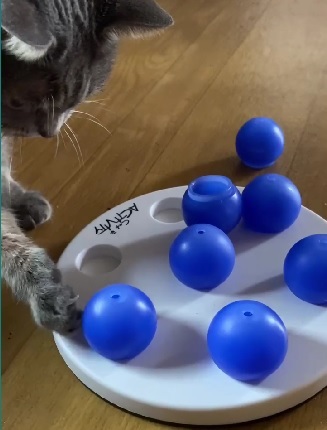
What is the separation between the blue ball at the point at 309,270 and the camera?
99 centimetres

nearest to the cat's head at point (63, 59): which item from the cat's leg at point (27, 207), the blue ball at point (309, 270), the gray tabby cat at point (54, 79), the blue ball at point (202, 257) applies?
the gray tabby cat at point (54, 79)

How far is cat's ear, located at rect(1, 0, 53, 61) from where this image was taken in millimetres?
793

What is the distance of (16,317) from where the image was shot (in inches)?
42.6

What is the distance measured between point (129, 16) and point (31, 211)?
0.43 metres

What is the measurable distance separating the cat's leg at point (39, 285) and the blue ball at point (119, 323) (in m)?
0.05

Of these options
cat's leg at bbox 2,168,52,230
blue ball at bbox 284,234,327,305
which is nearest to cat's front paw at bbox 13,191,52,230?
cat's leg at bbox 2,168,52,230

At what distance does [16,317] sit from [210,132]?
0.68 m

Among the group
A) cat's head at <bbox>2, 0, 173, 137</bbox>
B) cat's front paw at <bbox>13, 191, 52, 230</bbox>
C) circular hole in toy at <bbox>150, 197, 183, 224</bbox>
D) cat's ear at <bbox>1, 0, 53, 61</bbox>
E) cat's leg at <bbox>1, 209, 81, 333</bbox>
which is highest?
cat's ear at <bbox>1, 0, 53, 61</bbox>

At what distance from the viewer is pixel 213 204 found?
1115mm

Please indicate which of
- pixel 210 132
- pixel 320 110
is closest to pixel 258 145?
pixel 210 132

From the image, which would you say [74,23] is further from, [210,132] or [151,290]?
[210,132]

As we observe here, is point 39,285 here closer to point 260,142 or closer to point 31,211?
point 31,211

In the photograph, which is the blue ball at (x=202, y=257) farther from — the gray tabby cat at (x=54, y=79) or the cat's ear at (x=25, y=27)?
the cat's ear at (x=25, y=27)

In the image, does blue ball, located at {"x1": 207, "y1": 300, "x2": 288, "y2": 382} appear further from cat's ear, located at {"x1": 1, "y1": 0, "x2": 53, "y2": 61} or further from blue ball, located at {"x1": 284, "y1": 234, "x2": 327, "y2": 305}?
cat's ear, located at {"x1": 1, "y1": 0, "x2": 53, "y2": 61}
